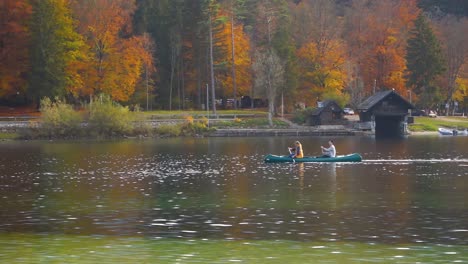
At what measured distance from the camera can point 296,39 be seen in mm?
124625

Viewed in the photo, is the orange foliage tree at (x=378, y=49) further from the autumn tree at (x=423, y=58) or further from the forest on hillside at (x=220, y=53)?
the autumn tree at (x=423, y=58)

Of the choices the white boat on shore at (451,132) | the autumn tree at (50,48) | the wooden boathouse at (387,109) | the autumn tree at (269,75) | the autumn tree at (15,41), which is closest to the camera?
the autumn tree at (50,48)

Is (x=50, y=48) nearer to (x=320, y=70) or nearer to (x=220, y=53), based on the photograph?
(x=220, y=53)

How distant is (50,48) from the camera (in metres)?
104

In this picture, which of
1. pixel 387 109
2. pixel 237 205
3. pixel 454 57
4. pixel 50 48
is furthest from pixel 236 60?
pixel 237 205

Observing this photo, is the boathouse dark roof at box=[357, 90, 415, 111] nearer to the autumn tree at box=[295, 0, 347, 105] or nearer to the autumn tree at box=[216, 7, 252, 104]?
the autumn tree at box=[295, 0, 347, 105]

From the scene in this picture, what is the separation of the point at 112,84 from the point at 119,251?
8451cm

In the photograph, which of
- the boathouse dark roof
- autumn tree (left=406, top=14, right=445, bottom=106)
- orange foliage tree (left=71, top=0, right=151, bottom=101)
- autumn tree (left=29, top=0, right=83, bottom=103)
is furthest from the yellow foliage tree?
autumn tree (left=29, top=0, right=83, bottom=103)

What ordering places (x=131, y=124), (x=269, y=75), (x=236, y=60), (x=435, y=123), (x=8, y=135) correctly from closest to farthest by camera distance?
(x=8, y=135) < (x=131, y=124) < (x=269, y=75) < (x=435, y=123) < (x=236, y=60)

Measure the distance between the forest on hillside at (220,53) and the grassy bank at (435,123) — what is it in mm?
5405

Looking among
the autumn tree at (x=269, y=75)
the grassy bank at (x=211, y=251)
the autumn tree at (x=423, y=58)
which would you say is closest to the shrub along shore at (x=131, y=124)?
the autumn tree at (x=269, y=75)

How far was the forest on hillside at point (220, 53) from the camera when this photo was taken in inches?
4114

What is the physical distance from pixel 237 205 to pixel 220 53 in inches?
3400

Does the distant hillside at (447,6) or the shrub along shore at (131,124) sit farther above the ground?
the distant hillside at (447,6)
